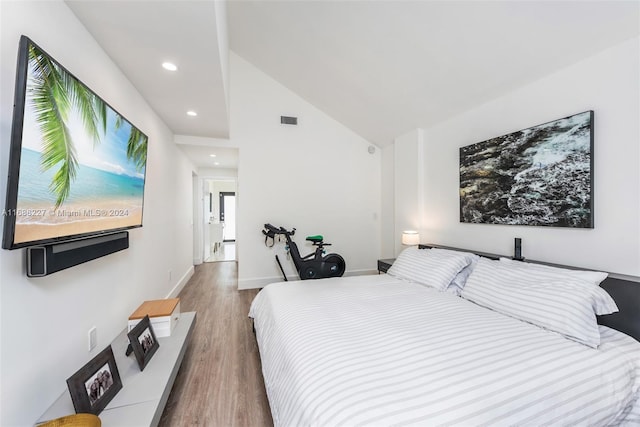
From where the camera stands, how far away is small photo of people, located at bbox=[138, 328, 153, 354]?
170 centimetres

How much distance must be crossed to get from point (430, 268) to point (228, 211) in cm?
875

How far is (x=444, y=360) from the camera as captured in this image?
47.5 inches

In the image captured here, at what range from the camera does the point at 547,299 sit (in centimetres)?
165

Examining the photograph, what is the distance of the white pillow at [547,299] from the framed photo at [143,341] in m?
2.39

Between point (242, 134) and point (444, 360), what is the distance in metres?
4.07

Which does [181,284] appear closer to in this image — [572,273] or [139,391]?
[139,391]

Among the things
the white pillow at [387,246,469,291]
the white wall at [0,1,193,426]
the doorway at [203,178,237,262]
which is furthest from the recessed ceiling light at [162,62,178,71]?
the doorway at [203,178,237,262]

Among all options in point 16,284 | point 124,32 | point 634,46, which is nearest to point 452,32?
point 634,46

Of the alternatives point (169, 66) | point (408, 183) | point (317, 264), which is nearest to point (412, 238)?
point (408, 183)

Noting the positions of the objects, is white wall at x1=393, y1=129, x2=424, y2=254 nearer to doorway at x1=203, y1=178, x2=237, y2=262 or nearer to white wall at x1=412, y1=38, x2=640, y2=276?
white wall at x1=412, y1=38, x2=640, y2=276

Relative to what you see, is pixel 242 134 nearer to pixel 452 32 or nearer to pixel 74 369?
pixel 452 32

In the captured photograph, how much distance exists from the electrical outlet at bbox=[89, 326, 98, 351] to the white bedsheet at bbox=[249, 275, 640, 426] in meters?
1.14

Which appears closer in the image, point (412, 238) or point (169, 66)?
point (169, 66)

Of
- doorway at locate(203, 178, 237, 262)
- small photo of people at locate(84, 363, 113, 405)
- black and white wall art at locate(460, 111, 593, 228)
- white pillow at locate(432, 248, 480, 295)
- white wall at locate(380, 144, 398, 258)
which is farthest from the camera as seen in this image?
doorway at locate(203, 178, 237, 262)
